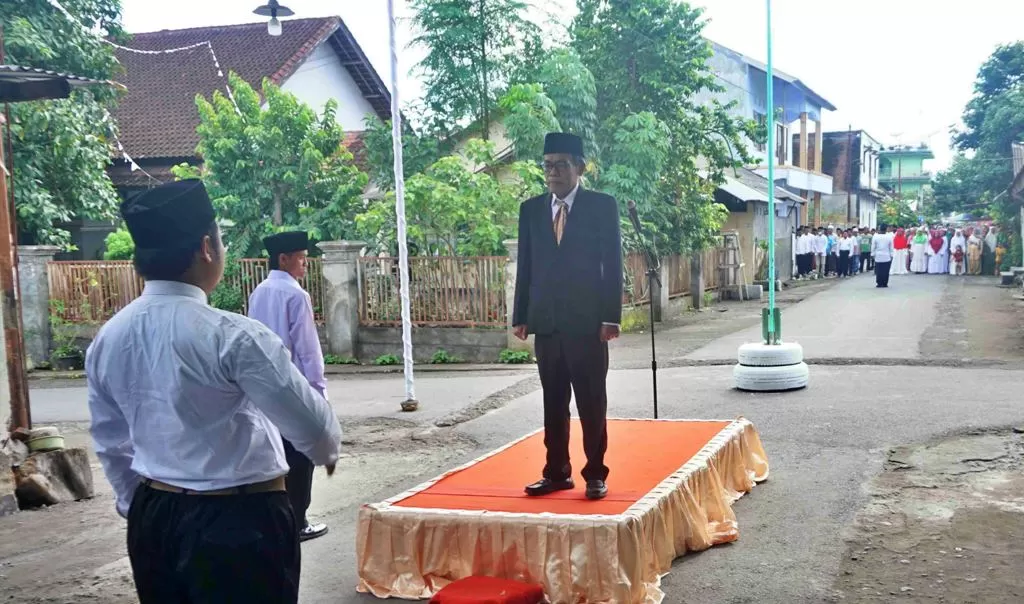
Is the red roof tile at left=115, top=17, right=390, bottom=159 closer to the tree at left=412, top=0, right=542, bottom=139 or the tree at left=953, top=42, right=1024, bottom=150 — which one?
the tree at left=412, top=0, right=542, bottom=139

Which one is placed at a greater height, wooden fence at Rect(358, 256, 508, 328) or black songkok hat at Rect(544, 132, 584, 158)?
black songkok hat at Rect(544, 132, 584, 158)

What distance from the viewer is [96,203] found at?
15867mm

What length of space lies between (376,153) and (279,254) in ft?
36.2

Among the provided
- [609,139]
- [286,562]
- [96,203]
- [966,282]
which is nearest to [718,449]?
[286,562]

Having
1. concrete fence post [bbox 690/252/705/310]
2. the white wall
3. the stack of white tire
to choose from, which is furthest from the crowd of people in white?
the stack of white tire

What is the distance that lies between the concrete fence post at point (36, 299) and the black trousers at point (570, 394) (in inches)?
482

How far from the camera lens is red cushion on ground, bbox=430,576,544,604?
4.06 m

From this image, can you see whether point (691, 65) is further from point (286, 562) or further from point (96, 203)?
point (286, 562)

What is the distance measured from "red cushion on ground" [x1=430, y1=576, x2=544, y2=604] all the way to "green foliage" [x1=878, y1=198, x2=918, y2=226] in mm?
50280

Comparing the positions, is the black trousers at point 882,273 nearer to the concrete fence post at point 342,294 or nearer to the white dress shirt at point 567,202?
the concrete fence post at point 342,294

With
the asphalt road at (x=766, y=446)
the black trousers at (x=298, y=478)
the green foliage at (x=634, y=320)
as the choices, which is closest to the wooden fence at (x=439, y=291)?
the asphalt road at (x=766, y=446)

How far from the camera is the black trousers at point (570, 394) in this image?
487cm

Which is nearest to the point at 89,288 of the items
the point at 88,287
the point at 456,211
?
the point at 88,287

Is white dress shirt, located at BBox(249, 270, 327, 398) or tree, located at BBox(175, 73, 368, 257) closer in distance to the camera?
white dress shirt, located at BBox(249, 270, 327, 398)
